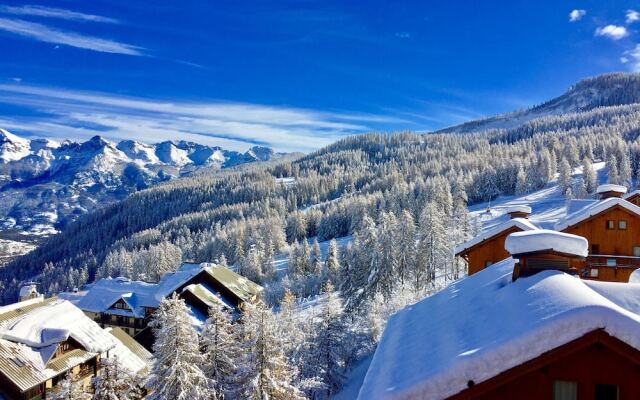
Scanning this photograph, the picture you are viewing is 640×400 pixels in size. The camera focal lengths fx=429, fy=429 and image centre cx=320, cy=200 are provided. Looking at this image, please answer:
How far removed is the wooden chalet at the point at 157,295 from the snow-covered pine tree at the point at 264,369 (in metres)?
22.3

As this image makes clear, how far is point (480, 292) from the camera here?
9.52 m

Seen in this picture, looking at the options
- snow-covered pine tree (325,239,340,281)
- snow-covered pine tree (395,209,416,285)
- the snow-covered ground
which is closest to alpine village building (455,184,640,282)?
snow-covered pine tree (395,209,416,285)

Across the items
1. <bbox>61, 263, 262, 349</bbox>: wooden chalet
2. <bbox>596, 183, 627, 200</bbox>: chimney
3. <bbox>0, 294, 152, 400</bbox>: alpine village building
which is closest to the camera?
<bbox>0, 294, 152, 400</bbox>: alpine village building

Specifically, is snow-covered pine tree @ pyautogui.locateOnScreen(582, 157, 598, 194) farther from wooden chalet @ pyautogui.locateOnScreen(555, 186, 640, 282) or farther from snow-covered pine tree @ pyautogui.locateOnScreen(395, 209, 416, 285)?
wooden chalet @ pyautogui.locateOnScreen(555, 186, 640, 282)

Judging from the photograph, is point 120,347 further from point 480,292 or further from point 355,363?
point 480,292

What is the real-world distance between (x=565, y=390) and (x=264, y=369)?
17.6 metres

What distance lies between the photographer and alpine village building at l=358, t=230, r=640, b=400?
6.04 m

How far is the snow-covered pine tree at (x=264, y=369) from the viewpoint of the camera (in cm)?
2158

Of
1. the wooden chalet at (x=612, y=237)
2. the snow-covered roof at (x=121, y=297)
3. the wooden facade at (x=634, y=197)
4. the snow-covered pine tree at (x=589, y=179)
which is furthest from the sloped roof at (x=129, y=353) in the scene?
the snow-covered pine tree at (x=589, y=179)

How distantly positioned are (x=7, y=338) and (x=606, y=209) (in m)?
37.1

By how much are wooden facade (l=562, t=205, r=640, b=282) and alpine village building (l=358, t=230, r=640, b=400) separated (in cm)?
1874

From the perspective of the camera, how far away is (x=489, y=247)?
954 inches

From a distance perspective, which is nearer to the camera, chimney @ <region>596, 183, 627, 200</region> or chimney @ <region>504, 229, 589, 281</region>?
chimney @ <region>504, 229, 589, 281</region>

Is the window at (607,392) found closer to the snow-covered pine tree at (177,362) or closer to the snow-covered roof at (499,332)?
the snow-covered roof at (499,332)
